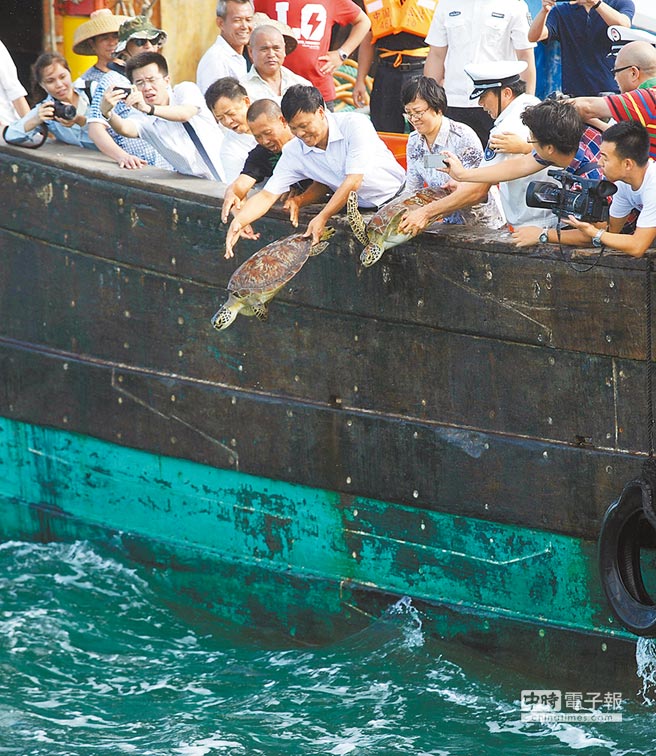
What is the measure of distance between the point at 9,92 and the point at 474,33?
2.67 m

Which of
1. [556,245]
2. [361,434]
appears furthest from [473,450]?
[556,245]

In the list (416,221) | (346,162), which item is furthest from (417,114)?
(416,221)

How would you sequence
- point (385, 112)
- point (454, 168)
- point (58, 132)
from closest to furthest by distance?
point (454, 168) < point (58, 132) < point (385, 112)

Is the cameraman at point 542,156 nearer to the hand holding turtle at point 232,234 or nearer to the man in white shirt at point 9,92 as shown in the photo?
the hand holding turtle at point 232,234

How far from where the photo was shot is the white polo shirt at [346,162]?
17.3ft

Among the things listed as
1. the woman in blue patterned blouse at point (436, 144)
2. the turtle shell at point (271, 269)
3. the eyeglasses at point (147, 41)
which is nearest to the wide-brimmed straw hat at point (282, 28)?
the eyeglasses at point (147, 41)

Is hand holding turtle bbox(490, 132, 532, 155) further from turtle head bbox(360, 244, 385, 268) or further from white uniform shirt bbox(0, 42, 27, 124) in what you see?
white uniform shirt bbox(0, 42, 27, 124)

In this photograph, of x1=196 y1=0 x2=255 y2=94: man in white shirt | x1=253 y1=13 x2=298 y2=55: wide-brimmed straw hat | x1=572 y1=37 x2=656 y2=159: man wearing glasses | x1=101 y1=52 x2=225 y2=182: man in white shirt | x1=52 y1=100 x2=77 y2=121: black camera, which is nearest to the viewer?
x1=572 y1=37 x2=656 y2=159: man wearing glasses

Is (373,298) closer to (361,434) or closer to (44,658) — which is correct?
(361,434)

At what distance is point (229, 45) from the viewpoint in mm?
7559

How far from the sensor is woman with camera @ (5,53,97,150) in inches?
250

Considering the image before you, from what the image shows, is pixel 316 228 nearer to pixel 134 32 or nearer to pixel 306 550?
pixel 306 550

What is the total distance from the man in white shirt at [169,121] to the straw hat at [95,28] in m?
0.92

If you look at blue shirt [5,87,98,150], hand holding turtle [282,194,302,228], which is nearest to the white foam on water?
hand holding turtle [282,194,302,228]
